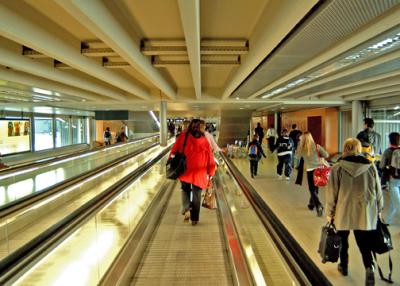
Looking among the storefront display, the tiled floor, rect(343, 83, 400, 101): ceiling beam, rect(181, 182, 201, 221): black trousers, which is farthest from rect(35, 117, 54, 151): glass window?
rect(343, 83, 400, 101): ceiling beam

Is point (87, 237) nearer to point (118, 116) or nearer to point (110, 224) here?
point (110, 224)

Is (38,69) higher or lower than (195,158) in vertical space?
higher

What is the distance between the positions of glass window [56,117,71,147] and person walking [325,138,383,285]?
20.5m

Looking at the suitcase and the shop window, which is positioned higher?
the shop window

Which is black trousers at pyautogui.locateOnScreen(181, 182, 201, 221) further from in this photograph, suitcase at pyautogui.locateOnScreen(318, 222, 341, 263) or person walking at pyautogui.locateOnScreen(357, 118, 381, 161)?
person walking at pyautogui.locateOnScreen(357, 118, 381, 161)

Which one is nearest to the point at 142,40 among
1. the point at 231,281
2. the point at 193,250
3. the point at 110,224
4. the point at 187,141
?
the point at 187,141

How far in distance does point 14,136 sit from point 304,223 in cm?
1419

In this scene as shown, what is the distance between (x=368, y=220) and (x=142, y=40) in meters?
4.21

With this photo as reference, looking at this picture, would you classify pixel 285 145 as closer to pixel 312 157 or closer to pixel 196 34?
pixel 312 157

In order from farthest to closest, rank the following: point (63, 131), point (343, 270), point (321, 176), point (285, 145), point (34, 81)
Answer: point (63, 131)
point (285, 145)
point (34, 81)
point (321, 176)
point (343, 270)

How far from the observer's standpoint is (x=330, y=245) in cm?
330

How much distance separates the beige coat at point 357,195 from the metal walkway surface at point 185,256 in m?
1.39

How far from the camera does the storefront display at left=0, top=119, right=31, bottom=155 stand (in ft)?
45.3

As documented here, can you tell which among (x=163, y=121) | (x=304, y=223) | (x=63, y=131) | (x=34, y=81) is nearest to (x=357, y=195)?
(x=304, y=223)
